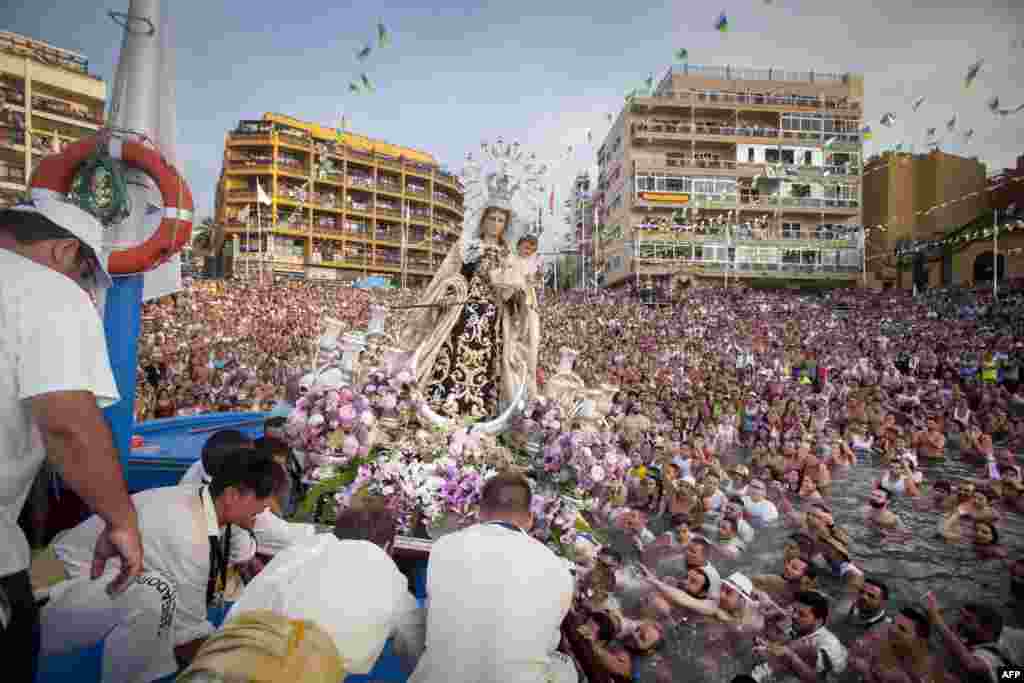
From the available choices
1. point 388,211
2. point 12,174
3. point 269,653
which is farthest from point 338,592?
point 388,211

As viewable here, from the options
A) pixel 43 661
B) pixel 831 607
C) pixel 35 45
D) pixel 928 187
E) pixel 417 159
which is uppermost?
pixel 417 159

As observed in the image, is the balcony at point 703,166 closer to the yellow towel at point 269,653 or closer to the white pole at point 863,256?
the white pole at point 863,256

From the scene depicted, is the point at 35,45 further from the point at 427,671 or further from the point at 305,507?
the point at 427,671

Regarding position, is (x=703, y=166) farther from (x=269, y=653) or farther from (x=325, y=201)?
(x=269, y=653)

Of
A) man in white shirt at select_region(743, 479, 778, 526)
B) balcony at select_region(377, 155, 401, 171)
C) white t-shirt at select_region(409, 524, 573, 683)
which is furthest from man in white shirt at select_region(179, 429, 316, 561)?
balcony at select_region(377, 155, 401, 171)

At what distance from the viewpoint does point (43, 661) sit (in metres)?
2.46

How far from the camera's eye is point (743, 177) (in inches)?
1638

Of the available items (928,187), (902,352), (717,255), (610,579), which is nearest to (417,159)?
(717,255)

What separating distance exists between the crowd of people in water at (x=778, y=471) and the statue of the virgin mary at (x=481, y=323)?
5.65 ft

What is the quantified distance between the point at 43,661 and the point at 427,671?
67.4 inches

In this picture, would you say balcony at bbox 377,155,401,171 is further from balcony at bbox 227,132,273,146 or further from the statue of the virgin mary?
the statue of the virgin mary

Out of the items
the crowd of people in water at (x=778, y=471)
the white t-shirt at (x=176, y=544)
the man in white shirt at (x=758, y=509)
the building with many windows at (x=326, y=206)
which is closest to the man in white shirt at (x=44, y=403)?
the white t-shirt at (x=176, y=544)

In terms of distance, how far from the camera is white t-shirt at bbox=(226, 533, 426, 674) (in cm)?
198

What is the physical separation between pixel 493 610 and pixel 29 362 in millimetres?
1748
